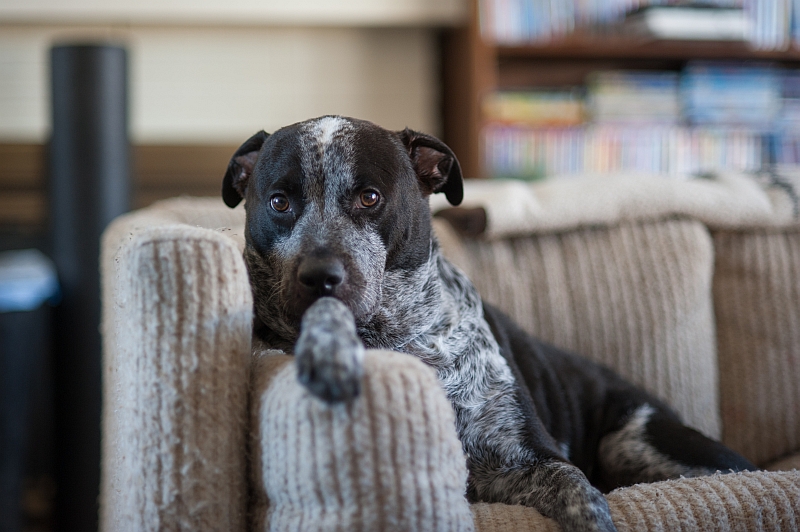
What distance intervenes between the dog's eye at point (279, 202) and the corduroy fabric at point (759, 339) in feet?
4.23

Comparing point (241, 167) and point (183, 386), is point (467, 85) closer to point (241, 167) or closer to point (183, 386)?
point (241, 167)

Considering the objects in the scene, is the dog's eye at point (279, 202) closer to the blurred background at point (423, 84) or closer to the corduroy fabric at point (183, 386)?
the corduroy fabric at point (183, 386)

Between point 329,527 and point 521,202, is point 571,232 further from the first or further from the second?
point 329,527

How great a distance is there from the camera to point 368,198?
1.21 metres

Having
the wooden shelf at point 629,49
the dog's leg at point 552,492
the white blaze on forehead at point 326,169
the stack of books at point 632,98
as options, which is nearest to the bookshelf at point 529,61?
the wooden shelf at point 629,49

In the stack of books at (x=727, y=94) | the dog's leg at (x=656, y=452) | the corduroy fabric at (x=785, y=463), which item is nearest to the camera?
the dog's leg at (x=656, y=452)

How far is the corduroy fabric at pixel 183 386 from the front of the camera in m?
0.92

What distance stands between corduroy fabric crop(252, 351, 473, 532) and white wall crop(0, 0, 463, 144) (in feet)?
7.54

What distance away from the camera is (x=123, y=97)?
88.0 inches

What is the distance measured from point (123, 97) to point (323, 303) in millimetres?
1594

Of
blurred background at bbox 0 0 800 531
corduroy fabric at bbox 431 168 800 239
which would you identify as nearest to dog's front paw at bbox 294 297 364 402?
corduroy fabric at bbox 431 168 800 239

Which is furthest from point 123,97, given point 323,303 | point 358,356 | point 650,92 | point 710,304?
point 650,92

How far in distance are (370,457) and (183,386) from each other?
0.28 metres

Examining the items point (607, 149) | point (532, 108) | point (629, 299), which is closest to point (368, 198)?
point (629, 299)
